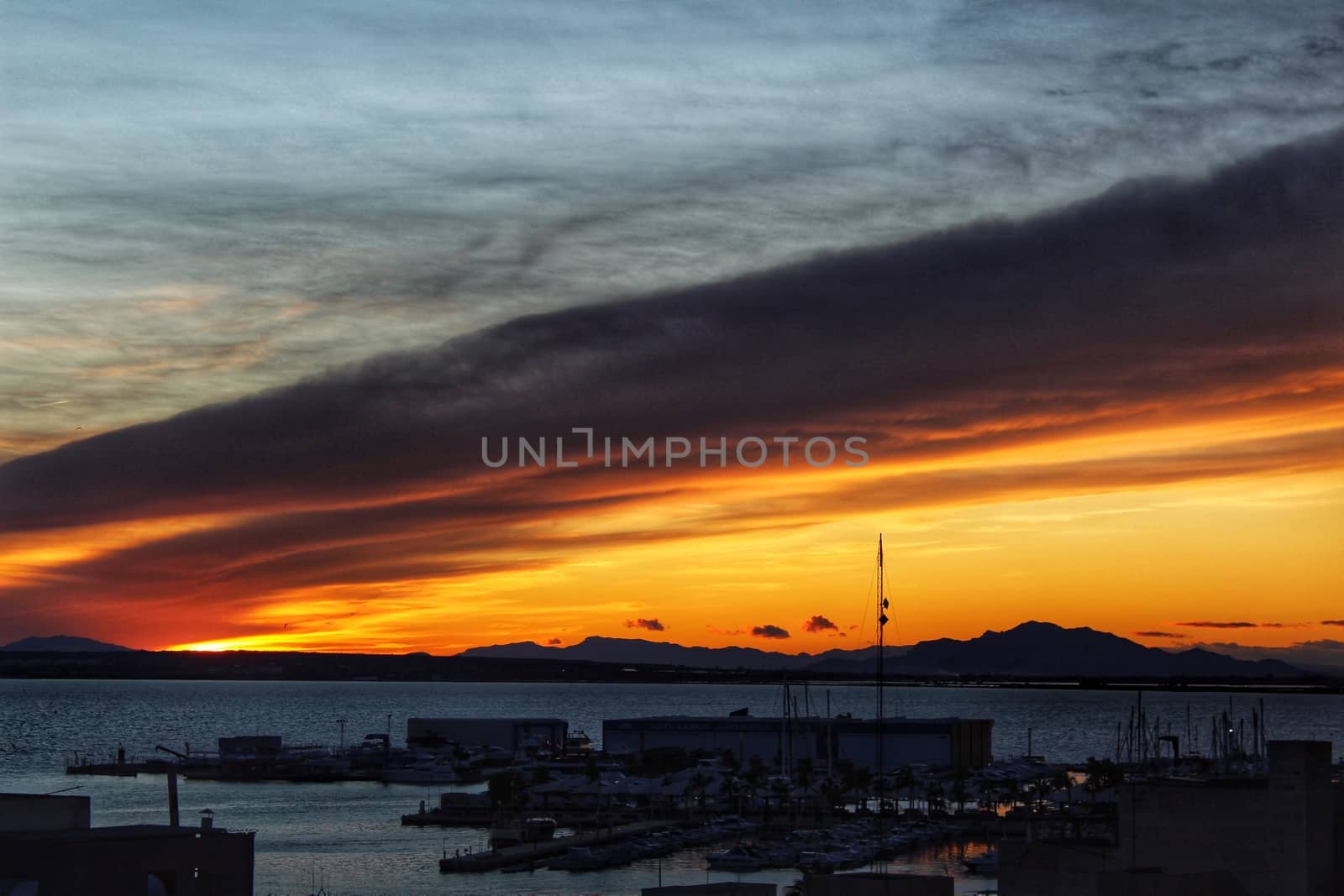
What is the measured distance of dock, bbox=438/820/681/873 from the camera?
2362 inches

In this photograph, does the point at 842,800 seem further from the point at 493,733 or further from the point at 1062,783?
the point at 493,733

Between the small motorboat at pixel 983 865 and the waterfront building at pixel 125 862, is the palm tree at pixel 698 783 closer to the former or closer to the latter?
the small motorboat at pixel 983 865

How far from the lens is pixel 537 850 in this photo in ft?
209

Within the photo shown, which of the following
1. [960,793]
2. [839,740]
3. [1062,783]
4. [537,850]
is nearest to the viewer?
[537,850]

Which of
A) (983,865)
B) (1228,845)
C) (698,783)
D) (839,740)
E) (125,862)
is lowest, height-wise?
(983,865)

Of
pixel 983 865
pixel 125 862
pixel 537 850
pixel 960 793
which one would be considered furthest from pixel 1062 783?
pixel 125 862

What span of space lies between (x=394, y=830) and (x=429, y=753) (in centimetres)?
4452

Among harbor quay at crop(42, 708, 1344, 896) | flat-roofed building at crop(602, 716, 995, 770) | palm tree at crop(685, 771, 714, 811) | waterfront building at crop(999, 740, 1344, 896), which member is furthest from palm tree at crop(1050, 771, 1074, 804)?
waterfront building at crop(999, 740, 1344, 896)

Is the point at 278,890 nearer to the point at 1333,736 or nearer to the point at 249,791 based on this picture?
the point at 249,791

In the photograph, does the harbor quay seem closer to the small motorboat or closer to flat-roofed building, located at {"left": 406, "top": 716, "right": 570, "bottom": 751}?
the small motorboat

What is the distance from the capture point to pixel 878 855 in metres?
61.6

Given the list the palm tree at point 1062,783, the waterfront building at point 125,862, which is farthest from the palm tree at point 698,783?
the waterfront building at point 125,862

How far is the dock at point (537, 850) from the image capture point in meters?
60.0

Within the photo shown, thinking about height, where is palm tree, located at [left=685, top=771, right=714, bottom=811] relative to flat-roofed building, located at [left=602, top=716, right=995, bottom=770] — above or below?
Result: below
